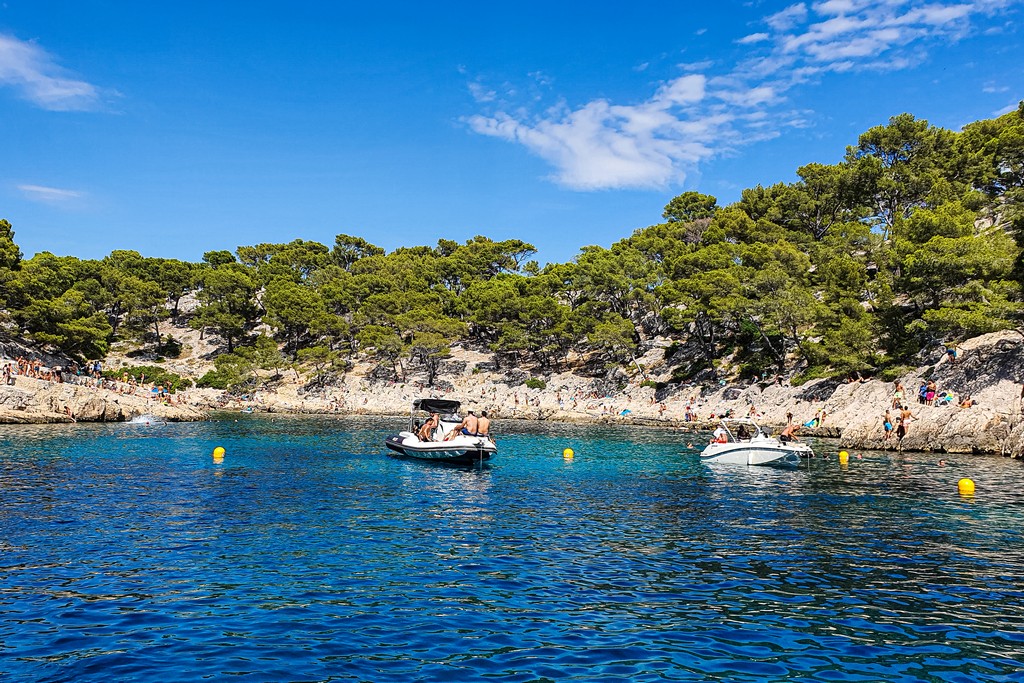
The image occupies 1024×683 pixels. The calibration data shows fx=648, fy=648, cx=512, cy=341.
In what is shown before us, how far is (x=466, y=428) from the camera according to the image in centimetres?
3241

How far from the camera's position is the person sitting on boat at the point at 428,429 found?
33406 millimetres

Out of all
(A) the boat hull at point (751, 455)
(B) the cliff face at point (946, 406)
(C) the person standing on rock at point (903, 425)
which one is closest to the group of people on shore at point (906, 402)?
(C) the person standing on rock at point (903, 425)

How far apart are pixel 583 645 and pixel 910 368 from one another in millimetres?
49183

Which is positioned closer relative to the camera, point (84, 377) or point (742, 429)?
point (742, 429)

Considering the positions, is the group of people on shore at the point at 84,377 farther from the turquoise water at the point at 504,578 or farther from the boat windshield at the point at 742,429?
the boat windshield at the point at 742,429

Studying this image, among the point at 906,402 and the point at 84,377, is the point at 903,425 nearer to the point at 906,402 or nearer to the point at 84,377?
the point at 906,402

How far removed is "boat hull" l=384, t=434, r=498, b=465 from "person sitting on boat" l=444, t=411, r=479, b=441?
0.79 m

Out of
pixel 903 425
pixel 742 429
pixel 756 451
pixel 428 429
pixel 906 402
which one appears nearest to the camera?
pixel 756 451

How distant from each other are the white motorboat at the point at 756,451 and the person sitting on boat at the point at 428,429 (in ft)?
46.8

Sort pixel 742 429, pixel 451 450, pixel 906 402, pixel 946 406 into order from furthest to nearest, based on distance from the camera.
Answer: pixel 742 429 → pixel 906 402 → pixel 946 406 → pixel 451 450

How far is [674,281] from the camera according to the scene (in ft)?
265

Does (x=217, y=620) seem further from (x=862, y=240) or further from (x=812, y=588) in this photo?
(x=862, y=240)

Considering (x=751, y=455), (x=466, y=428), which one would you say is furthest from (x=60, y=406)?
(x=751, y=455)

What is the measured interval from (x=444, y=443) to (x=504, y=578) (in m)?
18.3
